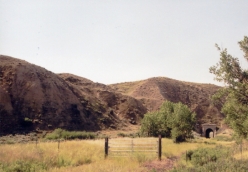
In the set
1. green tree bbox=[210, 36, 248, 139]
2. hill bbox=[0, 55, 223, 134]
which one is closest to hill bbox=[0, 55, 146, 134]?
hill bbox=[0, 55, 223, 134]

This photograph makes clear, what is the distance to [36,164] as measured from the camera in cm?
1279

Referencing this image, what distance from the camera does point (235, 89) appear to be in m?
15.4

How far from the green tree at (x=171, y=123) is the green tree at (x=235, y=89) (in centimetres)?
1718

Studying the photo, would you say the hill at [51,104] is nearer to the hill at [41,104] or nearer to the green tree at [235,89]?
the hill at [41,104]

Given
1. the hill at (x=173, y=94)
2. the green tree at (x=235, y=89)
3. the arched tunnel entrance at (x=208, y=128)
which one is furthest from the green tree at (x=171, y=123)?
the hill at (x=173, y=94)

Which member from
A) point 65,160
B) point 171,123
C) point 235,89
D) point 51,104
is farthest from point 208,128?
point 65,160

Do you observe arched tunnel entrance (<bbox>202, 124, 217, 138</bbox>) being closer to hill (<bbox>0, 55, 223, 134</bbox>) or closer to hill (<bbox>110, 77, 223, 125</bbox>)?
hill (<bbox>110, 77, 223, 125</bbox>)

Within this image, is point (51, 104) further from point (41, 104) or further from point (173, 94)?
point (173, 94)

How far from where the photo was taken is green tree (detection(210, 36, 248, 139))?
50.6ft

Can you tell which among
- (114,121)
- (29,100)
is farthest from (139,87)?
(29,100)

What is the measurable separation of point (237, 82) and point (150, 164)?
7260mm

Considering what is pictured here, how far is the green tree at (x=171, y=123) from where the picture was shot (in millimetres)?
35319

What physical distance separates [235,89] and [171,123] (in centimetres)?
2260

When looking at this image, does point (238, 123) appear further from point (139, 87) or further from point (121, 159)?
A: point (139, 87)
